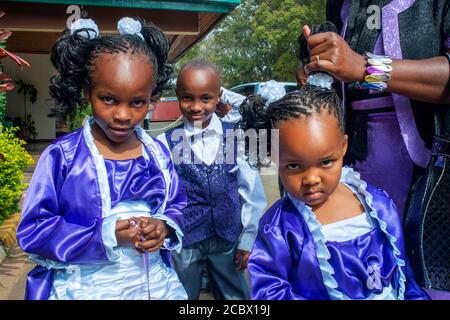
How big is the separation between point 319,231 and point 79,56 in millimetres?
1085

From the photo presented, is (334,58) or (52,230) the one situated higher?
(334,58)

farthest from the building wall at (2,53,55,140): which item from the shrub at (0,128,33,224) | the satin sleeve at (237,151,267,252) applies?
the satin sleeve at (237,151,267,252)

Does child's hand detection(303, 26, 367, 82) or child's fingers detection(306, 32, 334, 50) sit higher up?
child's fingers detection(306, 32, 334, 50)

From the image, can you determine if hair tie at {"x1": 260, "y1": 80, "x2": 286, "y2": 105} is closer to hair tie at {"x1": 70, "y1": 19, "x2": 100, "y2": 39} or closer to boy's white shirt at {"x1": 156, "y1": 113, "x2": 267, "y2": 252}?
hair tie at {"x1": 70, "y1": 19, "x2": 100, "y2": 39}

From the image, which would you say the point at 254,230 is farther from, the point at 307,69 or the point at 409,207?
the point at 307,69

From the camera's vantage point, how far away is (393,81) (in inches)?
59.1

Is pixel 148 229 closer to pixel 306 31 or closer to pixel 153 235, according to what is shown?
pixel 153 235

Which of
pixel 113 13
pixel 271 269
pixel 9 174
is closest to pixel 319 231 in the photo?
pixel 271 269

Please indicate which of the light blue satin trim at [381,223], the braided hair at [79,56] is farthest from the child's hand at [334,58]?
the braided hair at [79,56]

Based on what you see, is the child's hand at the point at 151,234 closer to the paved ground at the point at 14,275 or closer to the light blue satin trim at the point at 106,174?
the light blue satin trim at the point at 106,174

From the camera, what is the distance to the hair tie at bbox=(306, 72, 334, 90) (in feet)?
5.25

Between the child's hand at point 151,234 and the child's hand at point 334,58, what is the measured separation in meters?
0.77

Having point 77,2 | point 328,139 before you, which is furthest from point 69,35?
point 77,2

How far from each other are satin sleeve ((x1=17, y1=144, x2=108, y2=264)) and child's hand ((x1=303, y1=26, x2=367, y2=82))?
2.99 feet
